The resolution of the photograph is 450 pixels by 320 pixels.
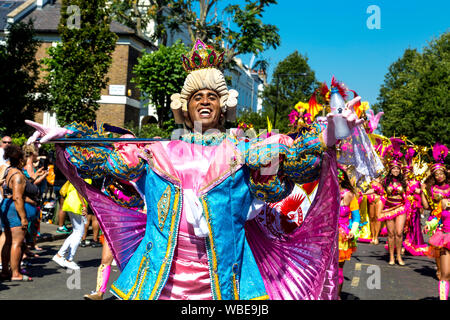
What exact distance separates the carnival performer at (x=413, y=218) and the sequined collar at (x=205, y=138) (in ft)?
28.2

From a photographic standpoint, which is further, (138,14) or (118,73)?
(118,73)

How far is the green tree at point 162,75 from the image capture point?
A: 20578 mm

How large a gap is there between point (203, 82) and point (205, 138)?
16.6 inches

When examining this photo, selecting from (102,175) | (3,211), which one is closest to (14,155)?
(3,211)

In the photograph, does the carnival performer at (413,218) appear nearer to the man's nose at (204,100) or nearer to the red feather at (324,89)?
the red feather at (324,89)

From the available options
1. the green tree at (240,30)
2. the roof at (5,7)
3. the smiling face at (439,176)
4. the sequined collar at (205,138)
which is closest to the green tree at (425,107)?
the green tree at (240,30)

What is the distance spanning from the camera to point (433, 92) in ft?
98.7

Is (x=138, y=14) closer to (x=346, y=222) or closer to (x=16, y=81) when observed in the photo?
(x=16, y=81)

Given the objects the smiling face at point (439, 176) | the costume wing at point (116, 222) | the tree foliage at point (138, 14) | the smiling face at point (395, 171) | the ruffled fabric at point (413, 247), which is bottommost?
the ruffled fabric at point (413, 247)

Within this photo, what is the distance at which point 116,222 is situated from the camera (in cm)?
364

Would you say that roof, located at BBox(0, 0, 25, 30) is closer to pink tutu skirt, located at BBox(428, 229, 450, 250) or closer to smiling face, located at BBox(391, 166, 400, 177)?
smiling face, located at BBox(391, 166, 400, 177)

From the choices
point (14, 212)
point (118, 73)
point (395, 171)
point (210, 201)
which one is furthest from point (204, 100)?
point (118, 73)
